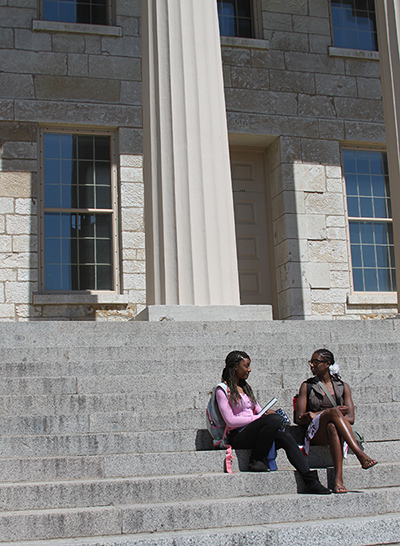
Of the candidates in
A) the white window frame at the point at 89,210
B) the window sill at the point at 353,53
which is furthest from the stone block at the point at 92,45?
the window sill at the point at 353,53

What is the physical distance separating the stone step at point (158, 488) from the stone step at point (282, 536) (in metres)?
0.38

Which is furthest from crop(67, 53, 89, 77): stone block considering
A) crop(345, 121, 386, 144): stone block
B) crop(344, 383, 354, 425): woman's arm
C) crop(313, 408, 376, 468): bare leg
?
crop(313, 408, 376, 468): bare leg

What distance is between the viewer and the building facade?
487 inches

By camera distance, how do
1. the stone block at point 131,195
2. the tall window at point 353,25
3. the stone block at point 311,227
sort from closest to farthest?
the stone block at point 131,195
the stone block at point 311,227
the tall window at point 353,25

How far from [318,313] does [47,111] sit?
19.6ft

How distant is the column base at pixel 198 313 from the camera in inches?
327

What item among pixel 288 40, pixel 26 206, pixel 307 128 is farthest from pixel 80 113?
pixel 288 40

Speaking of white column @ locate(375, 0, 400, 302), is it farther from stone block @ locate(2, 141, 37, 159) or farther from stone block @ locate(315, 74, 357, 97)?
stone block @ locate(2, 141, 37, 159)

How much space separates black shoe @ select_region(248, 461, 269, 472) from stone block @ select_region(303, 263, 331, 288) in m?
7.79

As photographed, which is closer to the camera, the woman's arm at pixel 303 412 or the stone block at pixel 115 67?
the woman's arm at pixel 303 412

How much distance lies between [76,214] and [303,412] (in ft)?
24.6

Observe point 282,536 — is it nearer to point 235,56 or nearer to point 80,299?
point 80,299

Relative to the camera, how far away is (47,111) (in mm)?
12695

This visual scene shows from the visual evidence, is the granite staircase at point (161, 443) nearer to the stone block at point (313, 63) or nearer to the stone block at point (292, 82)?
the stone block at point (292, 82)
